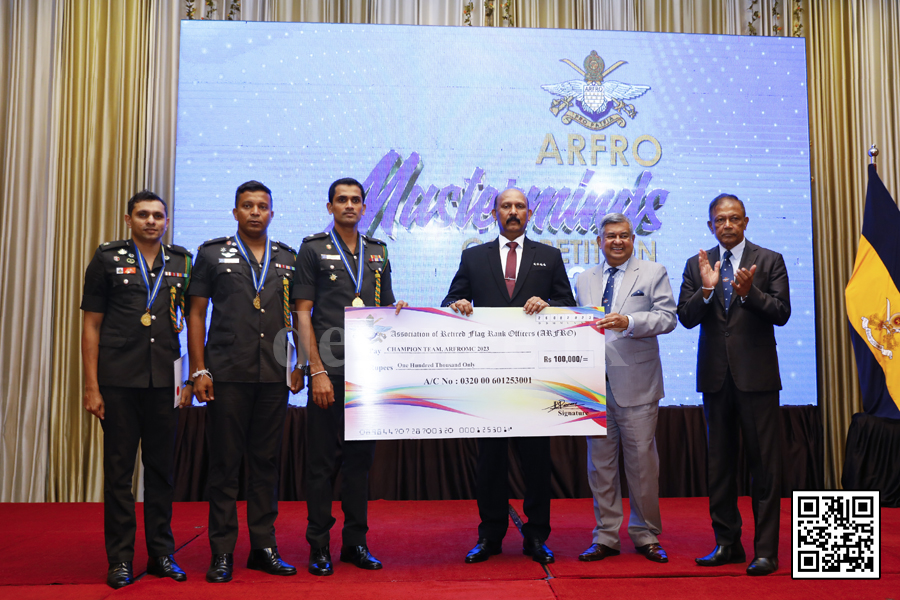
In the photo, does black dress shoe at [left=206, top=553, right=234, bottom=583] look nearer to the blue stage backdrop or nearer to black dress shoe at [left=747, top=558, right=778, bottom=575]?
black dress shoe at [left=747, top=558, right=778, bottom=575]

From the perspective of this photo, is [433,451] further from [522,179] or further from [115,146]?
[115,146]

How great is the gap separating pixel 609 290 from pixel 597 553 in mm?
1290

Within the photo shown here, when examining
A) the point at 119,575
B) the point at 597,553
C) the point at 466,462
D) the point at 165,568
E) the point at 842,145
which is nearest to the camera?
the point at 119,575

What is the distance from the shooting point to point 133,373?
2.80m

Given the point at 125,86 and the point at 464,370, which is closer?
the point at 464,370

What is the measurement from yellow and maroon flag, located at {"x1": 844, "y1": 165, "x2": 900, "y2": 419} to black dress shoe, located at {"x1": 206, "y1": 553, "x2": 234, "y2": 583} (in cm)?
439

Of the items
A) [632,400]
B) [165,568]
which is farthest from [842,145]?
[165,568]

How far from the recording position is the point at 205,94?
4.85 metres

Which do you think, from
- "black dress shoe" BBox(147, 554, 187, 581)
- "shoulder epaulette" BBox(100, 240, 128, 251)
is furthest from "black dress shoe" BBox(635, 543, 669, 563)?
"shoulder epaulette" BBox(100, 240, 128, 251)

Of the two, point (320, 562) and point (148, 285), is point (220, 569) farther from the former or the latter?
point (148, 285)

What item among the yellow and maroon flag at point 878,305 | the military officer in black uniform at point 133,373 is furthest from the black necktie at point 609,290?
the yellow and maroon flag at point 878,305

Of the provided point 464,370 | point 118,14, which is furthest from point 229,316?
point 118,14

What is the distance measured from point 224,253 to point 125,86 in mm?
2959

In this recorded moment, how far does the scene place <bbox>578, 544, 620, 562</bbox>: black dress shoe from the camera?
120 inches
